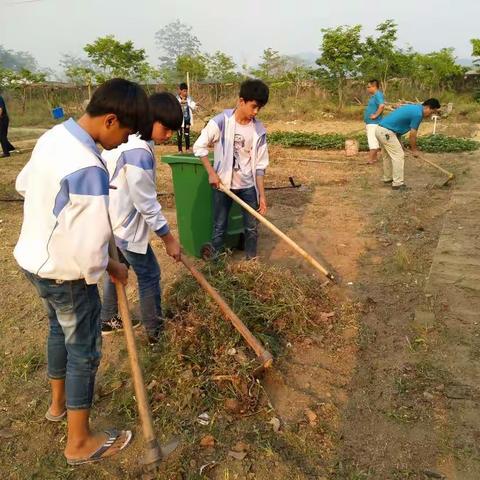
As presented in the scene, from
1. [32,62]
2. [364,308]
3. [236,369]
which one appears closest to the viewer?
[236,369]

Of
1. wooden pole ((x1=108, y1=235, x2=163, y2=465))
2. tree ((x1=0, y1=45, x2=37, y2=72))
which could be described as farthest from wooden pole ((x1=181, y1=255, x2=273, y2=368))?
tree ((x1=0, y1=45, x2=37, y2=72))

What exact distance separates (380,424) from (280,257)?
2.38m

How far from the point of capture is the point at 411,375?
2.71 m

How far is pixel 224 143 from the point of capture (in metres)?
3.75

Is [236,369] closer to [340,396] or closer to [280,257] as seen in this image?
[340,396]

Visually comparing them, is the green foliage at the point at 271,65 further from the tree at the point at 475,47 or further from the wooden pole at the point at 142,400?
the wooden pole at the point at 142,400

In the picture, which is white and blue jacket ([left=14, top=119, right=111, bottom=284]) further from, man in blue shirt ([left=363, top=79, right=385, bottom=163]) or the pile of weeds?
man in blue shirt ([left=363, top=79, right=385, bottom=163])

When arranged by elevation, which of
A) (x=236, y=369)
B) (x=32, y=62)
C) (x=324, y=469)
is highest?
(x=32, y=62)

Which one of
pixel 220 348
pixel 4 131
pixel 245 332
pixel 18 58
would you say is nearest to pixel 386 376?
pixel 245 332

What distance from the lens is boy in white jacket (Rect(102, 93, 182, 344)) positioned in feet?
8.27

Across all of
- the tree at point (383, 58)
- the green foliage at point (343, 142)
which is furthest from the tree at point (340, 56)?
the green foliage at point (343, 142)

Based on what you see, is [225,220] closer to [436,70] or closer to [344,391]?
[344,391]

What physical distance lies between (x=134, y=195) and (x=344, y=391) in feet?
5.38

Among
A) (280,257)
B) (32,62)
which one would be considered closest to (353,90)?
(280,257)
